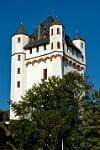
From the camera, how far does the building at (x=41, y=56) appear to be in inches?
3312

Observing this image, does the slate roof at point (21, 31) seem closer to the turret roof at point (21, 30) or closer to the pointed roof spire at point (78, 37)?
the turret roof at point (21, 30)

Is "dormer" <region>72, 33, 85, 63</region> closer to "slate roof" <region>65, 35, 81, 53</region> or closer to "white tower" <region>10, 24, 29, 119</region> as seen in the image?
"slate roof" <region>65, 35, 81, 53</region>

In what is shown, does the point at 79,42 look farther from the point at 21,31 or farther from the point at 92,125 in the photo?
the point at 92,125

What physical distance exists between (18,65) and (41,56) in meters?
4.97

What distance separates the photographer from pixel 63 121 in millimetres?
58281

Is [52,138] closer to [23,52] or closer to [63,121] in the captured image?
[63,121]

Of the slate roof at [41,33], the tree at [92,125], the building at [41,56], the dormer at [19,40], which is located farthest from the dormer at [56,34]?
the tree at [92,125]

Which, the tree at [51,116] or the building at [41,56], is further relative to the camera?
the building at [41,56]

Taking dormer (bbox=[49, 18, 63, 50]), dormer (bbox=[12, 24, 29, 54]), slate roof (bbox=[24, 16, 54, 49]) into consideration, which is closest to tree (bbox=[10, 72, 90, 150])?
dormer (bbox=[49, 18, 63, 50])

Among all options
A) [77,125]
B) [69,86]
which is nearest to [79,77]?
[69,86]

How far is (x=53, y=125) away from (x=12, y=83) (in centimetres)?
2990

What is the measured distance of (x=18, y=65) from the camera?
87938 mm

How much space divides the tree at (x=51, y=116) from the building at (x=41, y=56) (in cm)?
1938

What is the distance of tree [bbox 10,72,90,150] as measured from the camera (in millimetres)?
58375
